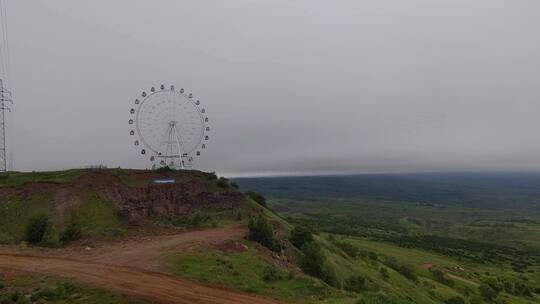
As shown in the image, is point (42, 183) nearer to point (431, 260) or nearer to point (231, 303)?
point (231, 303)

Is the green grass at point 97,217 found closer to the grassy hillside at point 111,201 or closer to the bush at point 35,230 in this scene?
the grassy hillside at point 111,201

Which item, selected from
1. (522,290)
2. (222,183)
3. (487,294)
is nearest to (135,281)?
(222,183)

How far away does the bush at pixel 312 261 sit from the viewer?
4218 cm

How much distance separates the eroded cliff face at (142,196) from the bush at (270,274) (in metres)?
25.0

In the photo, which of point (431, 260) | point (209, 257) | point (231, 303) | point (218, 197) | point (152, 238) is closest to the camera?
point (231, 303)

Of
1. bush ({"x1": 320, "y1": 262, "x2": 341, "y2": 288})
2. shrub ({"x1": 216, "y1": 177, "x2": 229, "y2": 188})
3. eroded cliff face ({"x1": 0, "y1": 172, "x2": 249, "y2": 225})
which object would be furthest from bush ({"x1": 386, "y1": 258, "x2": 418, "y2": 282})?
bush ({"x1": 320, "y1": 262, "x2": 341, "y2": 288})

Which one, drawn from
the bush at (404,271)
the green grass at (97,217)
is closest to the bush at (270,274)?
the green grass at (97,217)

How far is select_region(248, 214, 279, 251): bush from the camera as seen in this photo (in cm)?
4622

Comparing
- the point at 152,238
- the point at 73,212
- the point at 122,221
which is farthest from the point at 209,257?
the point at 73,212

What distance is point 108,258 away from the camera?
3719 centimetres

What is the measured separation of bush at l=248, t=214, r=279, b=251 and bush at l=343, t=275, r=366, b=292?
10.3 m

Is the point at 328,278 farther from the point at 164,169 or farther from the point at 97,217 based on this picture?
the point at 164,169

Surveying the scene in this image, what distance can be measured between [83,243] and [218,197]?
26038 mm

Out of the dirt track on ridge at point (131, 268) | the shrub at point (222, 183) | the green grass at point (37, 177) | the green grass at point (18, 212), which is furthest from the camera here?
the shrub at point (222, 183)
